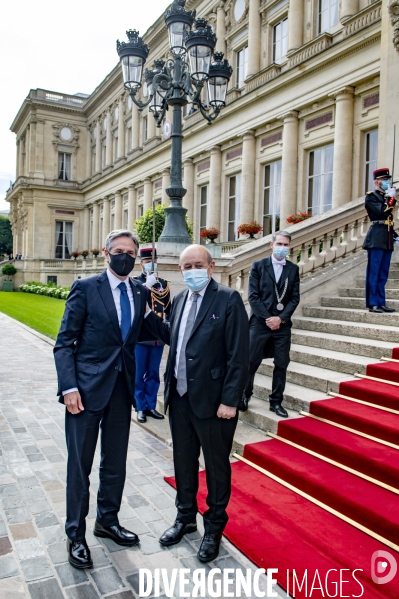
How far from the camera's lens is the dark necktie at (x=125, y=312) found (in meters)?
3.45

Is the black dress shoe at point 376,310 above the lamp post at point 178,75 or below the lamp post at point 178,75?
below

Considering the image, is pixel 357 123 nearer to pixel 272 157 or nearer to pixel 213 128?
pixel 272 157

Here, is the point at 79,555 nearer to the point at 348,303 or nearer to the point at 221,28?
the point at 348,303

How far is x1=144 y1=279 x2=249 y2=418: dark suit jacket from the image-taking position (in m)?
3.27

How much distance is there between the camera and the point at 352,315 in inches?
284

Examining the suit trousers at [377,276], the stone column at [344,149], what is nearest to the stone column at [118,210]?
the stone column at [344,149]

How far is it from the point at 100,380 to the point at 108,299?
57 cm

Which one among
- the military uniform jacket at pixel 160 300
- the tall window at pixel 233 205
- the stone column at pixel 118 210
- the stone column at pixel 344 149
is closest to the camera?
the military uniform jacket at pixel 160 300

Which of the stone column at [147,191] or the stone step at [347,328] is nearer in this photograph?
the stone step at [347,328]

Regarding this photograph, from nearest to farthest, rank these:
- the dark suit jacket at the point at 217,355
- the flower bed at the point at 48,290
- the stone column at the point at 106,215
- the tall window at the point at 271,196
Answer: the dark suit jacket at the point at 217,355 → the tall window at the point at 271,196 → the flower bed at the point at 48,290 → the stone column at the point at 106,215

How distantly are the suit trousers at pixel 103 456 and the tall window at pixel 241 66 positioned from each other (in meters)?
22.3

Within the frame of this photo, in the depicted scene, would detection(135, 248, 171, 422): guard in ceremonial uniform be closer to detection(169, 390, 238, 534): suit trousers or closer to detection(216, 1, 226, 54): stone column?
detection(169, 390, 238, 534): suit trousers

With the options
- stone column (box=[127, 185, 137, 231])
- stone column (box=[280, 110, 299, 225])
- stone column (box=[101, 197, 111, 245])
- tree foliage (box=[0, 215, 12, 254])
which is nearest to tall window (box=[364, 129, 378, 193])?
stone column (box=[280, 110, 299, 225])

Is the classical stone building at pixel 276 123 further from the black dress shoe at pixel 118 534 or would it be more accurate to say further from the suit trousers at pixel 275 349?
the black dress shoe at pixel 118 534
